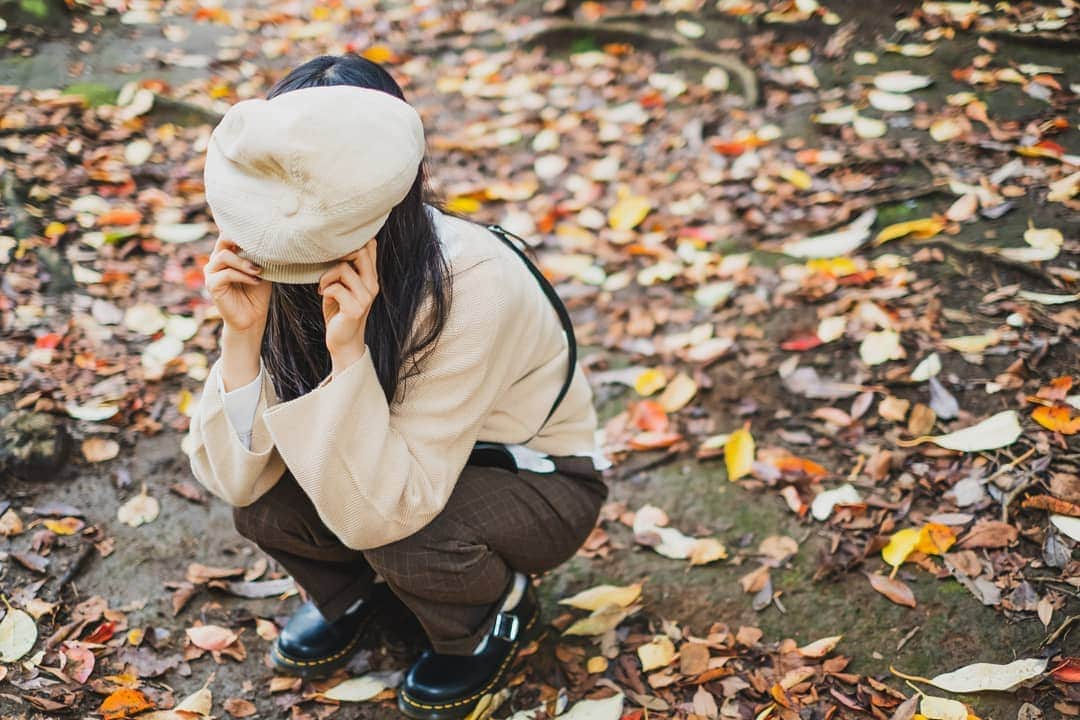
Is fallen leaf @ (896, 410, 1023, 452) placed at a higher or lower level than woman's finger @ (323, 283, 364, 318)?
lower

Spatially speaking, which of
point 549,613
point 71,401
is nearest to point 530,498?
point 549,613

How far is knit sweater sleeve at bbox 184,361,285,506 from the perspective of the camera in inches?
71.7

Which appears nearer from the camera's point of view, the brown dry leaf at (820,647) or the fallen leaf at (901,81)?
the brown dry leaf at (820,647)

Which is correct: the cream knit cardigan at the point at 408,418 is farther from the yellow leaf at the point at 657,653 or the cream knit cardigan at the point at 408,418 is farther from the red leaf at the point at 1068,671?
the red leaf at the point at 1068,671

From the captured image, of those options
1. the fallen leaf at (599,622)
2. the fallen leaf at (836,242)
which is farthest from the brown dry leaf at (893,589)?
the fallen leaf at (836,242)

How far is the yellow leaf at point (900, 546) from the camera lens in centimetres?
221

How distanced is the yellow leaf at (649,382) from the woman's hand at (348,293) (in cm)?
145

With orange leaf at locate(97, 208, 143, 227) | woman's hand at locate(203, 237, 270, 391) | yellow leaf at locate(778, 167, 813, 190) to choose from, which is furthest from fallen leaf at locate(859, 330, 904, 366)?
orange leaf at locate(97, 208, 143, 227)

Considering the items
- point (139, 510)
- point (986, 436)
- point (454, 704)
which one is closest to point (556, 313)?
point (454, 704)

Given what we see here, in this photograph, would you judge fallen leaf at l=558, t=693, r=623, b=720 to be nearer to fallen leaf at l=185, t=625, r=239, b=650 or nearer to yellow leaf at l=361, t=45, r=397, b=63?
fallen leaf at l=185, t=625, r=239, b=650

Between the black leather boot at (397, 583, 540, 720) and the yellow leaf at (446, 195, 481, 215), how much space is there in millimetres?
1992

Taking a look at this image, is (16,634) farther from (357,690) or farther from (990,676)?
(990,676)

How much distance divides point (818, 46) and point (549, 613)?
3142 mm

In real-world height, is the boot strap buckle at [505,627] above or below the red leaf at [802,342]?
below
